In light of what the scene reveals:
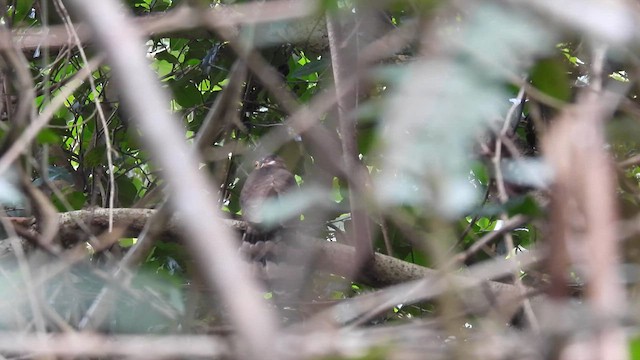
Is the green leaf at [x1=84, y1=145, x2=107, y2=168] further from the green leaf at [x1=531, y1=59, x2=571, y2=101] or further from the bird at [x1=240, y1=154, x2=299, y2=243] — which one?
the green leaf at [x1=531, y1=59, x2=571, y2=101]

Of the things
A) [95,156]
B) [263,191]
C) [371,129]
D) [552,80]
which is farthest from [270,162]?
[552,80]

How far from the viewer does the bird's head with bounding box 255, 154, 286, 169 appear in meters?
2.09

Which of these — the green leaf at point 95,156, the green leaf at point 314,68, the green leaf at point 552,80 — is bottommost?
the green leaf at point 95,156

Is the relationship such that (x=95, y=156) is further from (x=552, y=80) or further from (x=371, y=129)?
(x=552, y=80)

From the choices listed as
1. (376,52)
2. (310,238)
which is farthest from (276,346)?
(310,238)

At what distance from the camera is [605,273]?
455mm

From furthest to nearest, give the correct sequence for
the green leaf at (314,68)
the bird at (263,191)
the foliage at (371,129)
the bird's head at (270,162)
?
the bird's head at (270,162) < the green leaf at (314,68) < the bird at (263,191) < the foliage at (371,129)

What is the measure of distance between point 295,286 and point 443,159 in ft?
3.52

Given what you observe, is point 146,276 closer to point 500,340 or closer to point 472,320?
point 472,320

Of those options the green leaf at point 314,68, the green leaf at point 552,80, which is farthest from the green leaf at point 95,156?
the green leaf at point 552,80

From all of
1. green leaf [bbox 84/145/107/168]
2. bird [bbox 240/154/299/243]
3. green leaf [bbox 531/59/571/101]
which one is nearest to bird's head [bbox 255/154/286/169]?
bird [bbox 240/154/299/243]

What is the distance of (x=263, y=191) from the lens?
195cm

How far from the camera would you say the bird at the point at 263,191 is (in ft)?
5.90

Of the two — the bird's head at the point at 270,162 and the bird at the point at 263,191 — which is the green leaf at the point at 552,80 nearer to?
the bird at the point at 263,191
